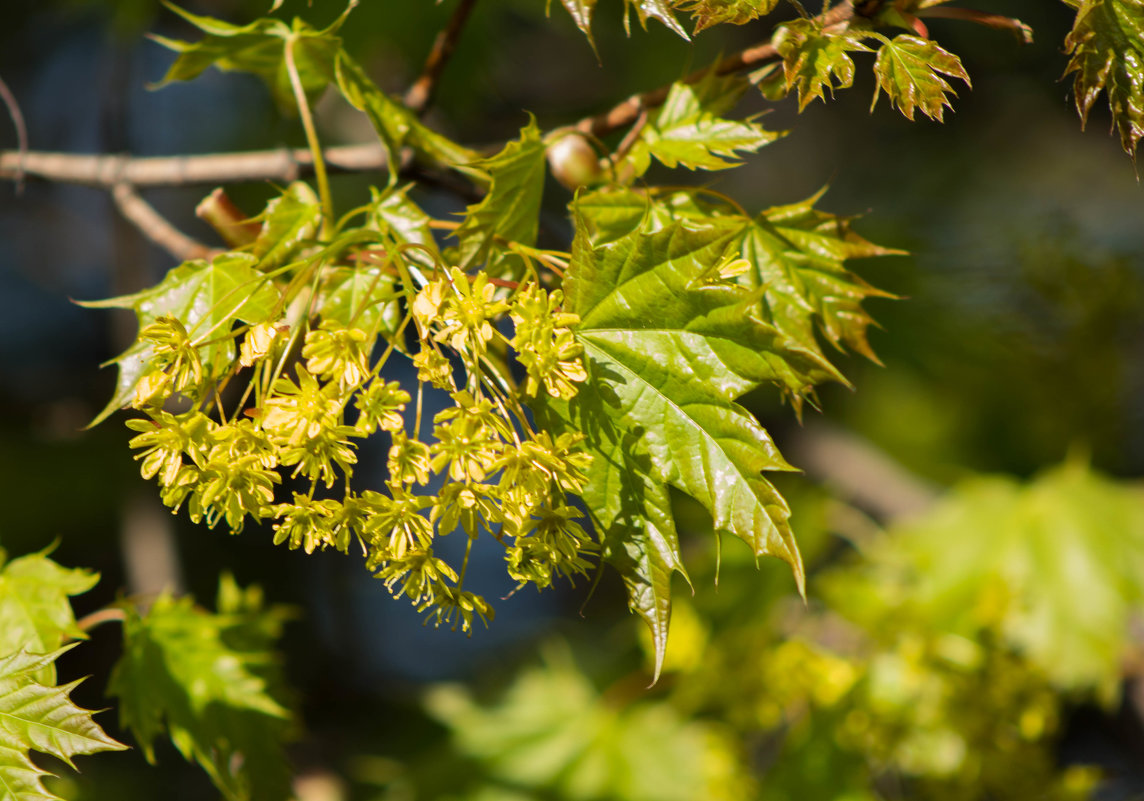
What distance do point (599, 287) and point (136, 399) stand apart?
0.36 m

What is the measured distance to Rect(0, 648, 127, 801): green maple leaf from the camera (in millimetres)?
685

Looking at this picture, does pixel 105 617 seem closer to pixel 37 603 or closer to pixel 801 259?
pixel 37 603

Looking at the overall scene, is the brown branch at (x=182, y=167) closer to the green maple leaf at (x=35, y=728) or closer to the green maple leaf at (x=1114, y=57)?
the green maple leaf at (x=35, y=728)

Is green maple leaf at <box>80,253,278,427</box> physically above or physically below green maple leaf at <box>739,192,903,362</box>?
above

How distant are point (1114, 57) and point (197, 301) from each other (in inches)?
30.7

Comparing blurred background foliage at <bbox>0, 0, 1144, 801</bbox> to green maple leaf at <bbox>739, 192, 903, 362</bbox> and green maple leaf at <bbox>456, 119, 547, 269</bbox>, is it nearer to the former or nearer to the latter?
green maple leaf at <bbox>739, 192, 903, 362</bbox>

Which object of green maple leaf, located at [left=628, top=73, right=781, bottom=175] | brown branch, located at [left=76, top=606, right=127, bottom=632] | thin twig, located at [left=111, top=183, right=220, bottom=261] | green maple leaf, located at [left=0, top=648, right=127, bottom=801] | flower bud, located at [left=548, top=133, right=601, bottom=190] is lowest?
Answer: brown branch, located at [left=76, top=606, right=127, bottom=632]

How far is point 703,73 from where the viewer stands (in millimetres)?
801

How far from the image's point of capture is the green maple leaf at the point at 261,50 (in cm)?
84

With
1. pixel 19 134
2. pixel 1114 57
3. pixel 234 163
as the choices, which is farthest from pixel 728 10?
pixel 19 134

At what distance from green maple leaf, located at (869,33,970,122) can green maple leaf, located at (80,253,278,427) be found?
1.73ft

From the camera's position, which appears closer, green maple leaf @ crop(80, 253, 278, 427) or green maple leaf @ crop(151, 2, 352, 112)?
green maple leaf @ crop(80, 253, 278, 427)

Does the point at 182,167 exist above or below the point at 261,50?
below

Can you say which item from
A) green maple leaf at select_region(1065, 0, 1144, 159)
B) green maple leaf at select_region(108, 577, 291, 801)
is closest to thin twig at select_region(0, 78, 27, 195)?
green maple leaf at select_region(108, 577, 291, 801)
